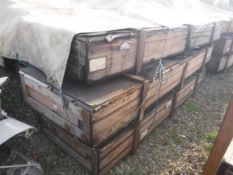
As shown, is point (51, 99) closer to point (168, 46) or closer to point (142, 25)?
point (142, 25)

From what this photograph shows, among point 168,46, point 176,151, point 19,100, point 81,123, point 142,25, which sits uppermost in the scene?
point 142,25

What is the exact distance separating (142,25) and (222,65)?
574 centimetres

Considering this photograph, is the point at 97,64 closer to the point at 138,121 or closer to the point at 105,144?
the point at 105,144

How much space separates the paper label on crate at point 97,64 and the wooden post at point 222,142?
1.46 meters

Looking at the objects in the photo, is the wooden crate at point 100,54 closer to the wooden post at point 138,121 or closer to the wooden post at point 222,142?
the wooden post at point 138,121

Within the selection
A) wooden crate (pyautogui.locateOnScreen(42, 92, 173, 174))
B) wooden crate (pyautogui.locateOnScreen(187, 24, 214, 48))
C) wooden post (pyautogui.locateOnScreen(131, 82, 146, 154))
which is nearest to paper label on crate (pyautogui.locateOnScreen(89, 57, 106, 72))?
wooden post (pyautogui.locateOnScreen(131, 82, 146, 154))

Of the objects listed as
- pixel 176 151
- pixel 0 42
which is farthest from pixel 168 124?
pixel 0 42

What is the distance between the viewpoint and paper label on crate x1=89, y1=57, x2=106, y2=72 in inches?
97.7

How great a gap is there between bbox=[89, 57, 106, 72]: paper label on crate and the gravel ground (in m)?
1.72

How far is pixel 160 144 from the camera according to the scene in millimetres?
4043

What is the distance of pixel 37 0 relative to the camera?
420 centimetres

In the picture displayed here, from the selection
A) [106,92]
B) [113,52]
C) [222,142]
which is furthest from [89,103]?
[222,142]

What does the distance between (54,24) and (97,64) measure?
0.79m

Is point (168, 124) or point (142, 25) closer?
point (142, 25)
